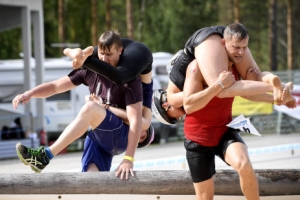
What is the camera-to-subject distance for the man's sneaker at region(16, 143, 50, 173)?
236 inches

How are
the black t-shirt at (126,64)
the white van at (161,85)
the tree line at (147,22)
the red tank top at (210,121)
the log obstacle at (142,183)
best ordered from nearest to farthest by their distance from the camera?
1. the red tank top at (210,121)
2. the black t-shirt at (126,64)
3. the log obstacle at (142,183)
4. the white van at (161,85)
5. the tree line at (147,22)

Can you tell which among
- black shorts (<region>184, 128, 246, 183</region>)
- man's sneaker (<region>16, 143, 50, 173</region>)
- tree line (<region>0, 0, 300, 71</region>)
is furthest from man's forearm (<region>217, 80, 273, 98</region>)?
tree line (<region>0, 0, 300, 71</region>)

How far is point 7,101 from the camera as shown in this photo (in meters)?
22.5

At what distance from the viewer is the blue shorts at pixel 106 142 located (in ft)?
20.3

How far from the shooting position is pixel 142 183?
19.9ft

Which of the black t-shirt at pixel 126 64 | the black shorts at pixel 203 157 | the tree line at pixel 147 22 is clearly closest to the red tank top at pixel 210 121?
the black shorts at pixel 203 157

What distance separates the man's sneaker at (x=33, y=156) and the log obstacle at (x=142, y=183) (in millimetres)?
175

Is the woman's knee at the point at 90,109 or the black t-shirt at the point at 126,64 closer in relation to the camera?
the black t-shirt at the point at 126,64

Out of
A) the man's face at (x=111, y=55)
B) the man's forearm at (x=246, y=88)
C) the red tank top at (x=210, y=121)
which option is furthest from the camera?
the man's face at (x=111, y=55)

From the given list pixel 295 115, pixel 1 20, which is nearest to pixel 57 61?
pixel 1 20

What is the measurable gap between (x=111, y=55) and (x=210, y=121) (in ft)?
3.41

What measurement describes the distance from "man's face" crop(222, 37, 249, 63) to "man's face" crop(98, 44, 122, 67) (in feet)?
3.46

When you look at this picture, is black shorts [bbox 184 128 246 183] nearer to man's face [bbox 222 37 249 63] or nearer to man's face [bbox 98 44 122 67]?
man's face [bbox 222 37 249 63]

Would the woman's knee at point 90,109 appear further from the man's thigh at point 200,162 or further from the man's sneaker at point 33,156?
the man's thigh at point 200,162
